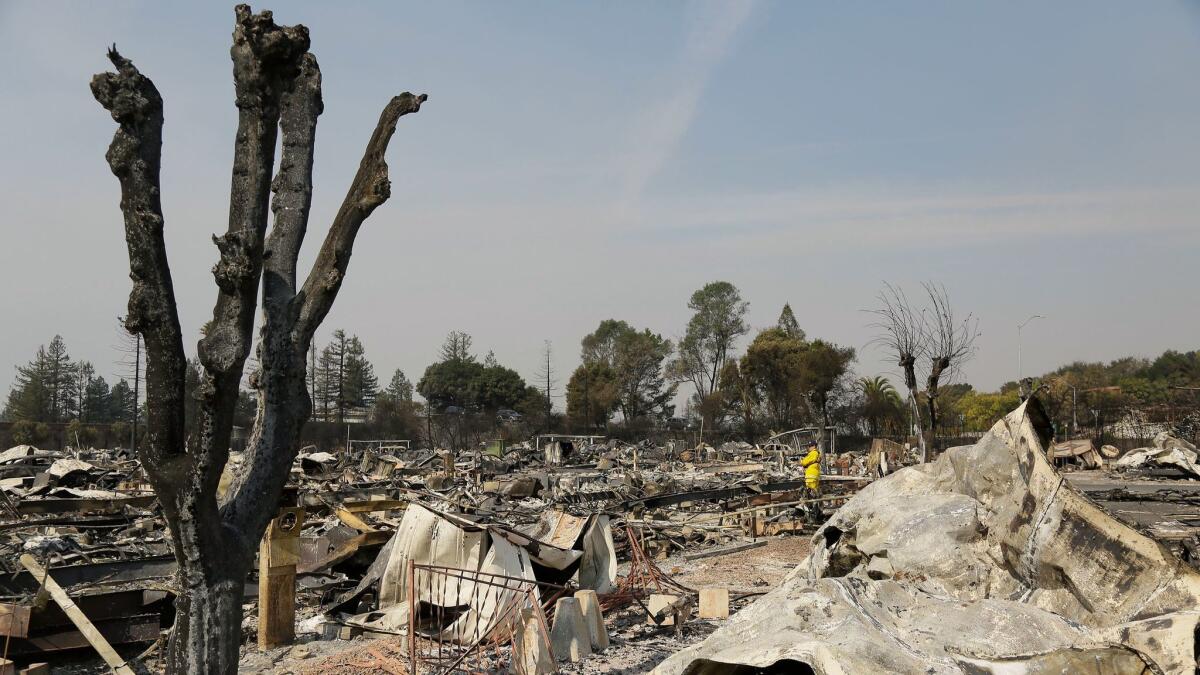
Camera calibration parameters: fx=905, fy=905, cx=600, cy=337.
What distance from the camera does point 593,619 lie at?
28.6ft

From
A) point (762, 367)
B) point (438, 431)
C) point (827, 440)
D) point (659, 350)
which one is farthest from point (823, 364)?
point (438, 431)

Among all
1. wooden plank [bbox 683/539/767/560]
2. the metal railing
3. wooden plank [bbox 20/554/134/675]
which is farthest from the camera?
wooden plank [bbox 683/539/767/560]

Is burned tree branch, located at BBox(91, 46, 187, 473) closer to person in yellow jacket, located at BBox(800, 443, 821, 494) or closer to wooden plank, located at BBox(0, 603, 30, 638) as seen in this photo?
wooden plank, located at BBox(0, 603, 30, 638)

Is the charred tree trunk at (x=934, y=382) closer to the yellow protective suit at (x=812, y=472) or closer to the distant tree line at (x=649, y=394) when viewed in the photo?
the yellow protective suit at (x=812, y=472)

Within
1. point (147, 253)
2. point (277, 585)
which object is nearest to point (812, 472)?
point (277, 585)

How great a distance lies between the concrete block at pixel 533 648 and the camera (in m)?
7.61

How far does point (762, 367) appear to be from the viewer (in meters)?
58.2

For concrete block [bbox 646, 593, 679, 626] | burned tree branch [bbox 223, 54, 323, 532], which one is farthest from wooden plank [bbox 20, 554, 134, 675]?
concrete block [bbox 646, 593, 679, 626]

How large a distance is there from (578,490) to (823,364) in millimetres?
35804

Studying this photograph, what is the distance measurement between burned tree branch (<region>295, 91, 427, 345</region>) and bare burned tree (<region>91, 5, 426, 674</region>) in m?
0.02

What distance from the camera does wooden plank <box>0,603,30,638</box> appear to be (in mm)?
7720

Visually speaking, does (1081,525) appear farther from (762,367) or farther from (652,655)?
(762,367)

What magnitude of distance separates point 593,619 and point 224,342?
15.5 ft

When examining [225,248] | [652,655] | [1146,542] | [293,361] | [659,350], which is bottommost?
[652,655]
